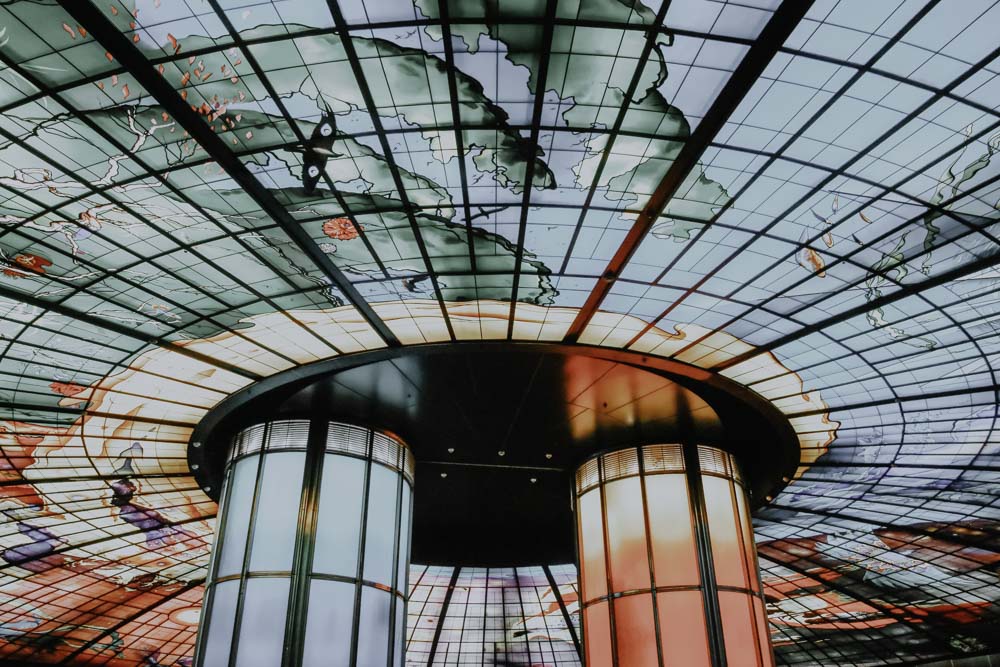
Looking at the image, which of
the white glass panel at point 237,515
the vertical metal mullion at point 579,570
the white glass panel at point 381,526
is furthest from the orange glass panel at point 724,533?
the white glass panel at point 237,515

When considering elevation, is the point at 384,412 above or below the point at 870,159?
below

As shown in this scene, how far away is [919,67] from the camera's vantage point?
495 inches

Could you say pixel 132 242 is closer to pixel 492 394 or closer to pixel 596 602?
pixel 492 394

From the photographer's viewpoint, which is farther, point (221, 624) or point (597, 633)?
point (597, 633)

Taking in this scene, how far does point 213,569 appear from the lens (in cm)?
2380

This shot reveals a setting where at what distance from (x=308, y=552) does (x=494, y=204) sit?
13509 mm

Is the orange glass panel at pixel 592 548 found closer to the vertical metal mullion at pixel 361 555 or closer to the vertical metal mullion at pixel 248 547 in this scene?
the vertical metal mullion at pixel 361 555

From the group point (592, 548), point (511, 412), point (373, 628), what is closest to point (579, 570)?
point (592, 548)

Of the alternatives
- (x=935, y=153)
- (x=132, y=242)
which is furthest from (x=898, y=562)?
(x=132, y=242)

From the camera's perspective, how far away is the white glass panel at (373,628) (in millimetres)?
→ 23141

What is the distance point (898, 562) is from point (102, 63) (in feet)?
147

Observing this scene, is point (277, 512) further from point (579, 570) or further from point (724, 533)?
point (724, 533)

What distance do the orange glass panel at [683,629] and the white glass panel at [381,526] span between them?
965 centimetres

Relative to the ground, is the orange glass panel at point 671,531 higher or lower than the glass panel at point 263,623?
higher
